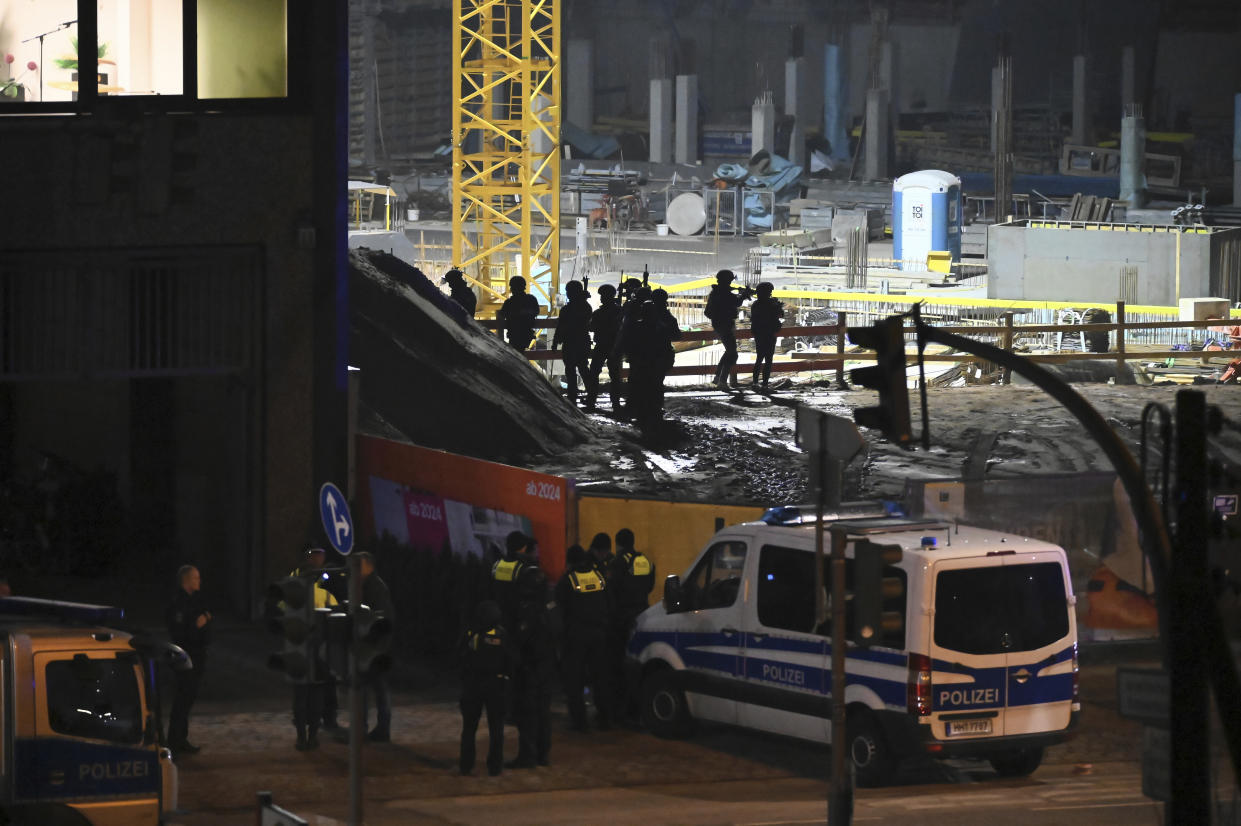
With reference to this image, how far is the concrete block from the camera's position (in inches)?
1628

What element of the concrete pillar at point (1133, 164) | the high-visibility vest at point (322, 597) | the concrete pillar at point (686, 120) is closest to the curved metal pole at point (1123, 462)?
the high-visibility vest at point (322, 597)

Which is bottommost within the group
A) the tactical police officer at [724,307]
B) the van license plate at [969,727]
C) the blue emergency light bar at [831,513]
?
the van license plate at [969,727]

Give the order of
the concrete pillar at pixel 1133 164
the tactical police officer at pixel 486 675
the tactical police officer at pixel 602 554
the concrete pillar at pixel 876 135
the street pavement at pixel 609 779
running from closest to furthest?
the street pavement at pixel 609 779, the tactical police officer at pixel 486 675, the tactical police officer at pixel 602 554, the concrete pillar at pixel 1133 164, the concrete pillar at pixel 876 135

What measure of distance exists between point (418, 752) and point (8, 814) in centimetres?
448

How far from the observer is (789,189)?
3354 inches

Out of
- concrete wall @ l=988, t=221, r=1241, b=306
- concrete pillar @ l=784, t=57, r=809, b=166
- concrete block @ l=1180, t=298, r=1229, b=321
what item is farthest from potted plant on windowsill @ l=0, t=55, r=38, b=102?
concrete pillar @ l=784, t=57, r=809, b=166

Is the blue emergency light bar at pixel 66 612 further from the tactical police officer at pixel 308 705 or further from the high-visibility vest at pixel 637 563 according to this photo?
the high-visibility vest at pixel 637 563

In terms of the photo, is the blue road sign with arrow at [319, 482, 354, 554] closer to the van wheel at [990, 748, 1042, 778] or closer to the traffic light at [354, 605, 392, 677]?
the traffic light at [354, 605, 392, 677]

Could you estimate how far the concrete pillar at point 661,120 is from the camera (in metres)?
86.9

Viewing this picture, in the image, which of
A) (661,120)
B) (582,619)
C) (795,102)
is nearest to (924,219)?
(795,102)

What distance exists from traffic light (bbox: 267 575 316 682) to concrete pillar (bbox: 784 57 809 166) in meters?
78.7

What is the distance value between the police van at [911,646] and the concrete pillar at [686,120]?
76.0 metres

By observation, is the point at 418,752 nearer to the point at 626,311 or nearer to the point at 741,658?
the point at 741,658

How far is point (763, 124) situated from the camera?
84.9 meters
